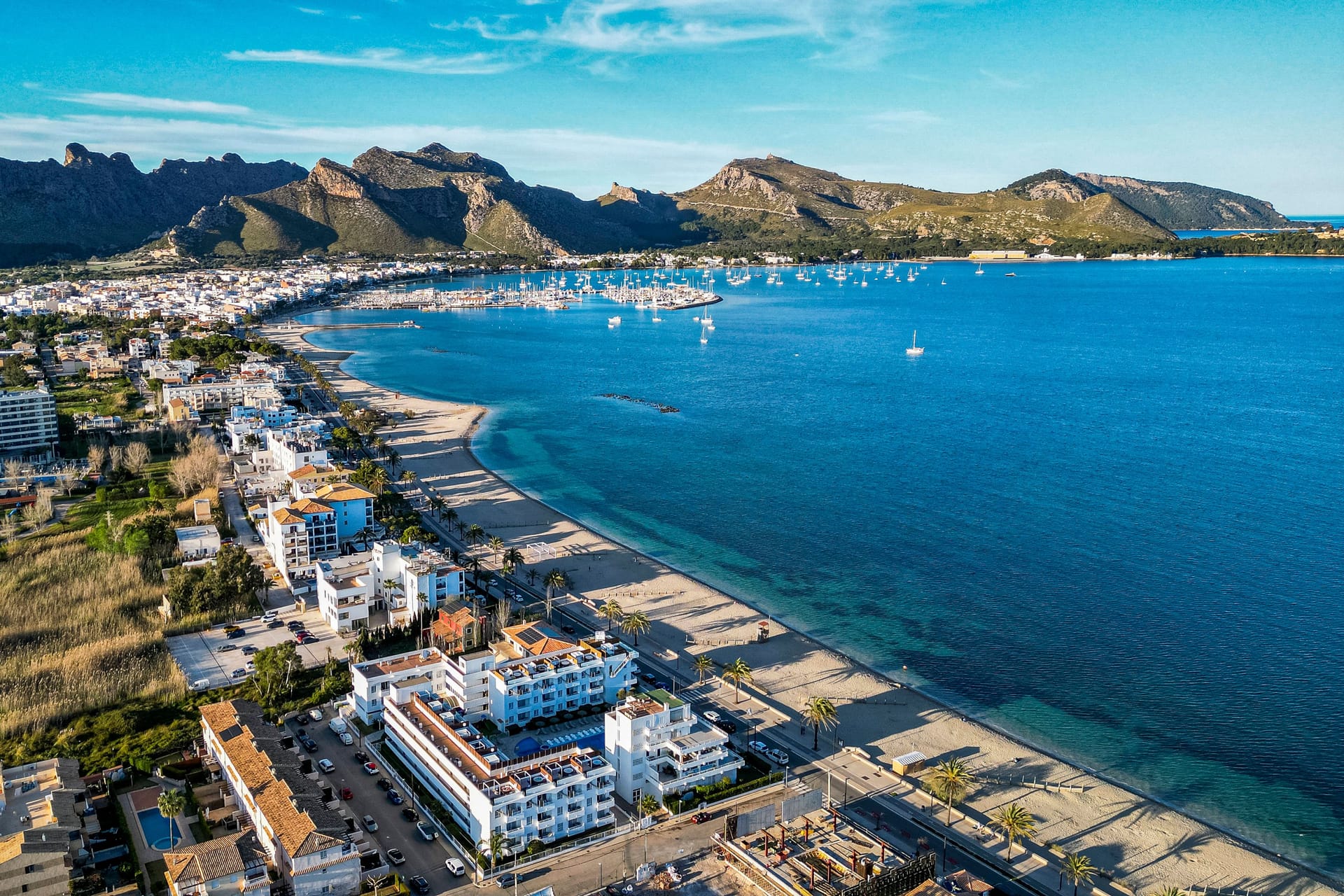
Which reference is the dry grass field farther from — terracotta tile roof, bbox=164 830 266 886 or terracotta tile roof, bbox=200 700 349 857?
terracotta tile roof, bbox=164 830 266 886

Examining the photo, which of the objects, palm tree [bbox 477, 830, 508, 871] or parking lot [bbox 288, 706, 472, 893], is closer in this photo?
palm tree [bbox 477, 830, 508, 871]

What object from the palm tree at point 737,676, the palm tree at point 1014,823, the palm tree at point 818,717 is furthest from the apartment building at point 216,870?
the palm tree at point 1014,823

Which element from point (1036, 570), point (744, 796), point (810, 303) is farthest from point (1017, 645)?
point (810, 303)

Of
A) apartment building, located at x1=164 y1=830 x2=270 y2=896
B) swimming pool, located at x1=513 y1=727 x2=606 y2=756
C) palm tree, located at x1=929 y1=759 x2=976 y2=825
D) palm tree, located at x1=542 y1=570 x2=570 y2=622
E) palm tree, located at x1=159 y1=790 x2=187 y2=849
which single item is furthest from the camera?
palm tree, located at x1=542 y1=570 x2=570 y2=622

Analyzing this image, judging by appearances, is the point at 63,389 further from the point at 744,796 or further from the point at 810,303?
the point at 810,303

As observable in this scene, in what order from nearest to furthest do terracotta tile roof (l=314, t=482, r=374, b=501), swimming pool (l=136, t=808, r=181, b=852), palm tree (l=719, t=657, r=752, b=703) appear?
swimming pool (l=136, t=808, r=181, b=852) < palm tree (l=719, t=657, r=752, b=703) < terracotta tile roof (l=314, t=482, r=374, b=501)

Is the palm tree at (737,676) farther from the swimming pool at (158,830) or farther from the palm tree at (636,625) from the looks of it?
the swimming pool at (158,830)

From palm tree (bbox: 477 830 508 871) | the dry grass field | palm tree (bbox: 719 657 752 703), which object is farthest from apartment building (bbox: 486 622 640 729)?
the dry grass field

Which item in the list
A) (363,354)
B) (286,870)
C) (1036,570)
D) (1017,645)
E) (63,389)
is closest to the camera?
(286,870)
